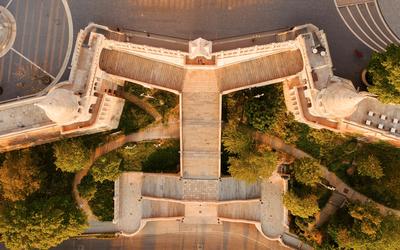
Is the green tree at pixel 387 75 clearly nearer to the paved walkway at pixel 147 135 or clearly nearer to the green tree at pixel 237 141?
the green tree at pixel 237 141

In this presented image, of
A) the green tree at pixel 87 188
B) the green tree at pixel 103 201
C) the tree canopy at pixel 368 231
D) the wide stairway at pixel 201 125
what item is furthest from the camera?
the green tree at pixel 103 201

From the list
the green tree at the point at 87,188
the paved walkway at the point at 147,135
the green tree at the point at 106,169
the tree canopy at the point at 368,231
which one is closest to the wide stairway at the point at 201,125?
the paved walkway at the point at 147,135

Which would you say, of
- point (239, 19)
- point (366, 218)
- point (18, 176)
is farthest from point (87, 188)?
point (366, 218)

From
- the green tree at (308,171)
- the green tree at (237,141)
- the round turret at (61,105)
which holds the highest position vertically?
the round turret at (61,105)

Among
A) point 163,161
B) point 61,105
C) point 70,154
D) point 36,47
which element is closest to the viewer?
point 61,105

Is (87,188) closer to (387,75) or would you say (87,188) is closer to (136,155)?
(136,155)
